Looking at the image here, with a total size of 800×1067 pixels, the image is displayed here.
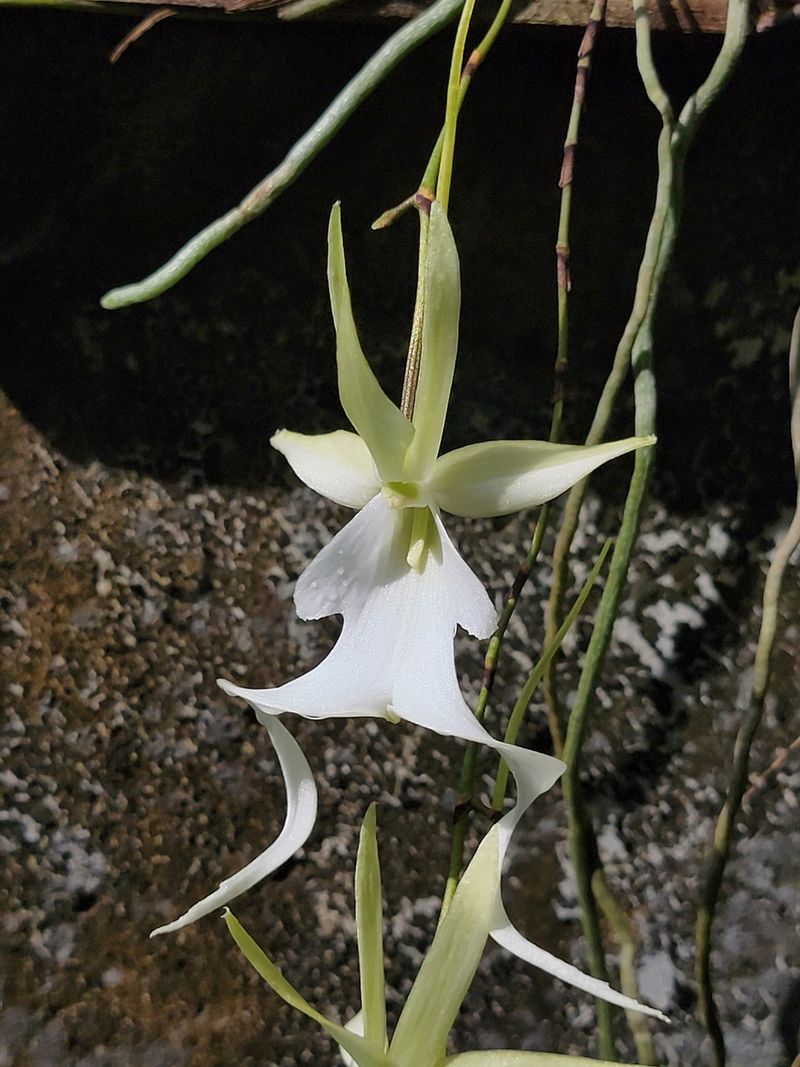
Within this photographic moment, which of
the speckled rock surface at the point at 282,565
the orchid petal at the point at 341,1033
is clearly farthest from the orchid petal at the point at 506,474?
the speckled rock surface at the point at 282,565

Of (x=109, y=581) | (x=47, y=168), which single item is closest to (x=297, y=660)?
(x=109, y=581)

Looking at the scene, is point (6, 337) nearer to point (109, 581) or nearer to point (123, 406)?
point (123, 406)

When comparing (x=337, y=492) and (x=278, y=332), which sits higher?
(x=278, y=332)

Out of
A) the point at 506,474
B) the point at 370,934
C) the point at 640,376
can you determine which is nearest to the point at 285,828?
the point at 370,934

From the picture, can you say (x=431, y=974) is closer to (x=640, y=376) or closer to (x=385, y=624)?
(x=385, y=624)

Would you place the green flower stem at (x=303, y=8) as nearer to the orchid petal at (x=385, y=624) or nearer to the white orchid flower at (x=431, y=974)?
the orchid petal at (x=385, y=624)

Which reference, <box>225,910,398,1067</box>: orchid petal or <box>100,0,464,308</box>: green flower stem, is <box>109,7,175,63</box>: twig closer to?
<box>100,0,464,308</box>: green flower stem
